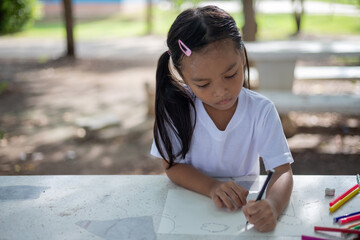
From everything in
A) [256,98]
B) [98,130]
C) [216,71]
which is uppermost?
[216,71]

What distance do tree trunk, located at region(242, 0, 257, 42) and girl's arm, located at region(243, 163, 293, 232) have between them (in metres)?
4.59

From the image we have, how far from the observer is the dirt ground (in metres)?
3.79

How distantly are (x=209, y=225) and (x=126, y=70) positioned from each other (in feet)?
22.1

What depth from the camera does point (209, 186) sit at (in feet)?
4.77

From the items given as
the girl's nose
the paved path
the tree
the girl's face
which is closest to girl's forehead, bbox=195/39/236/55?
the girl's face

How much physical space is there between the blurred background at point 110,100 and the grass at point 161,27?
6cm

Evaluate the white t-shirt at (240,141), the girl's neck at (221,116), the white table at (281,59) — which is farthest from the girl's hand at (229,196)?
the white table at (281,59)

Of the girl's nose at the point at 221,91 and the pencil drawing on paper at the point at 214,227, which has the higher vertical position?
the girl's nose at the point at 221,91

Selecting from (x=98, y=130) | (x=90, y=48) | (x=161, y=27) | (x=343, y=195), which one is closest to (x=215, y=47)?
(x=343, y=195)

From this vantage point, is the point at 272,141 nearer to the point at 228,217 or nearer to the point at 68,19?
the point at 228,217

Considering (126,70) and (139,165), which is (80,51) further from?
(139,165)

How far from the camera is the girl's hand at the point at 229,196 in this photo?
4.42 feet

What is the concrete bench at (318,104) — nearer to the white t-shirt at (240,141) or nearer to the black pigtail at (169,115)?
the white t-shirt at (240,141)

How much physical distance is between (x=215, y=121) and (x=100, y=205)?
55 centimetres
